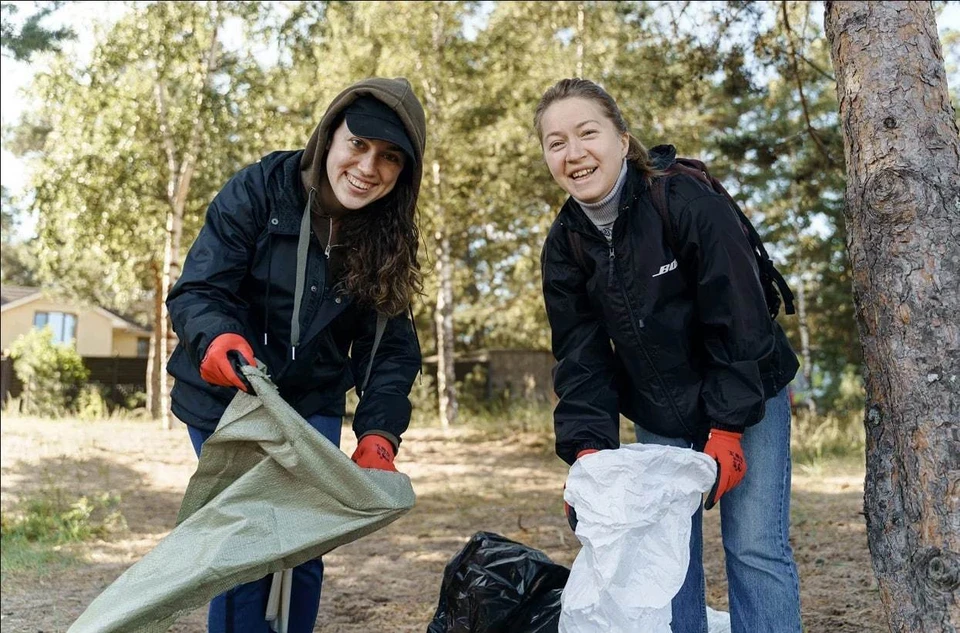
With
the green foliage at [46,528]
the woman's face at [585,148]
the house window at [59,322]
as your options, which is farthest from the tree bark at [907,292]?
the house window at [59,322]

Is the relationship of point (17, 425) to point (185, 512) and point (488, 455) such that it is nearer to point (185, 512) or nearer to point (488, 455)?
point (488, 455)

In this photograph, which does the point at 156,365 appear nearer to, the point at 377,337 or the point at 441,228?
the point at 441,228

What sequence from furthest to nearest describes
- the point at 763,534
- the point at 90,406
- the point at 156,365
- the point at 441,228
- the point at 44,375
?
the point at 156,365
the point at 44,375
the point at 90,406
the point at 441,228
the point at 763,534

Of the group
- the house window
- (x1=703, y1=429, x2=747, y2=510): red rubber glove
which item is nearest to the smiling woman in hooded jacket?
(x1=703, y1=429, x2=747, y2=510): red rubber glove

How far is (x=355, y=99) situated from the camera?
8.34 ft

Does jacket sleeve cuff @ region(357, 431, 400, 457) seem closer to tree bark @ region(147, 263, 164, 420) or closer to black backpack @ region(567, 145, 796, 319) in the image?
black backpack @ region(567, 145, 796, 319)

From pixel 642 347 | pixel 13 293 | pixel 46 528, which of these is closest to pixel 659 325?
pixel 642 347

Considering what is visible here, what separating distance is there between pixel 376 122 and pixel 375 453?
104 cm

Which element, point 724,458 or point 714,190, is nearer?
point 724,458

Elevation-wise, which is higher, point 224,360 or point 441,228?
point 441,228

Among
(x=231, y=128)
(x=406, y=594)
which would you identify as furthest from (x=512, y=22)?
(x=406, y=594)

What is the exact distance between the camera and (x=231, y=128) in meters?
13.2

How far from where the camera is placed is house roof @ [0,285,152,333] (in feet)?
107

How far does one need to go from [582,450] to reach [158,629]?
1.24 m
